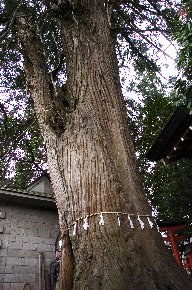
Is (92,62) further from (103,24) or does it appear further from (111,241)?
(111,241)

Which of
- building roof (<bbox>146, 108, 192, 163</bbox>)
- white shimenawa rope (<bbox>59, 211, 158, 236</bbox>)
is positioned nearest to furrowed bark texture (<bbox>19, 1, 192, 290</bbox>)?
white shimenawa rope (<bbox>59, 211, 158, 236</bbox>)

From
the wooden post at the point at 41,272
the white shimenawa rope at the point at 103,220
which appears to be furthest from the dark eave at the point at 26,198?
the white shimenawa rope at the point at 103,220

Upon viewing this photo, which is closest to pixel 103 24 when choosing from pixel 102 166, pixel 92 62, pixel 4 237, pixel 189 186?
pixel 92 62

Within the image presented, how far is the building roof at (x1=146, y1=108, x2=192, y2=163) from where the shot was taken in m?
4.30

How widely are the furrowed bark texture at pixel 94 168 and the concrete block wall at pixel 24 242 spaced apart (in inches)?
158

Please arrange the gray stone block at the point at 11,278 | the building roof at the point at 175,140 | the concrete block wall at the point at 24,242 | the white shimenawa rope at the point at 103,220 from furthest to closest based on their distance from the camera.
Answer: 1. the concrete block wall at the point at 24,242
2. the gray stone block at the point at 11,278
3. the building roof at the point at 175,140
4. the white shimenawa rope at the point at 103,220

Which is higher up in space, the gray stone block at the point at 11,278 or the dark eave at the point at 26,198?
the dark eave at the point at 26,198

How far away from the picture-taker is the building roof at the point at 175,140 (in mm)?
4305

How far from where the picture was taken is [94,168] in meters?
2.90

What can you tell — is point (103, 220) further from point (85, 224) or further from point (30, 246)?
point (30, 246)

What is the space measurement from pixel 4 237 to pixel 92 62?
4.63 meters

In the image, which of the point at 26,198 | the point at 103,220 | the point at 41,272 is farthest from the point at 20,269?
the point at 103,220

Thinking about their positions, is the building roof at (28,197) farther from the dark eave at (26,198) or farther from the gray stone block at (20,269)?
the gray stone block at (20,269)

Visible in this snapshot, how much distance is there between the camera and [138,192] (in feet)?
9.34
